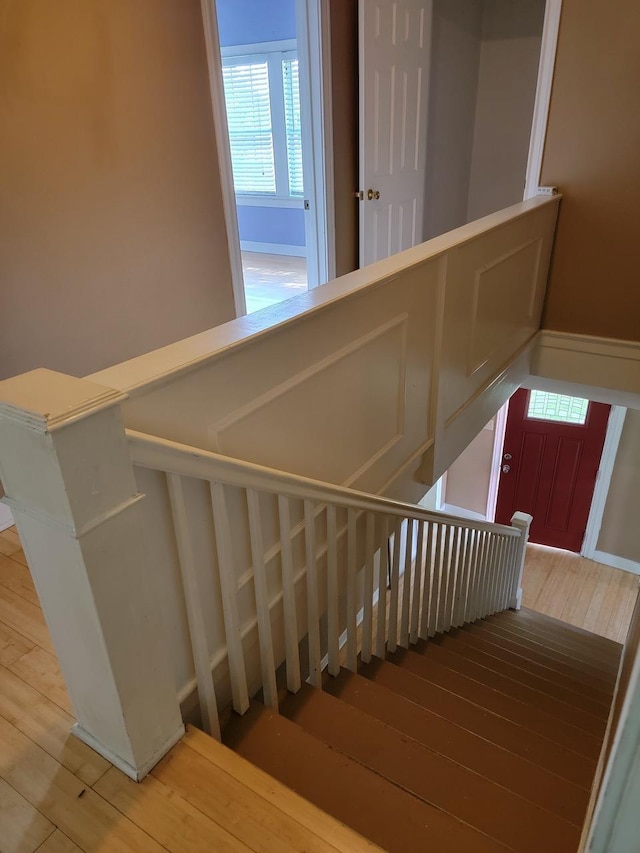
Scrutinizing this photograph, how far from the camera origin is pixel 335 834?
1122mm

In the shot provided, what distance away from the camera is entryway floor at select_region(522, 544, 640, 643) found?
A: 5211 mm

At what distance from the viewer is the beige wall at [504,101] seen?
452 centimetres

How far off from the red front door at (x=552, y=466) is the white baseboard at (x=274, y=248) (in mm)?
3052

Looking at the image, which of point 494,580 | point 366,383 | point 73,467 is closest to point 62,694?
point 73,467

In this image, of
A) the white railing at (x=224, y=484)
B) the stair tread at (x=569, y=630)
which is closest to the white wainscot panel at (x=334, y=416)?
the white railing at (x=224, y=484)

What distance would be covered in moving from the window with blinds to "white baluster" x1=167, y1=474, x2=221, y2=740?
5652 mm

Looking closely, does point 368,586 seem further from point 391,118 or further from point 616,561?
point 616,561

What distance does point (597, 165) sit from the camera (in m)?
3.12

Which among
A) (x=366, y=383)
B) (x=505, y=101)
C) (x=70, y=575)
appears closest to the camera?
(x=70, y=575)

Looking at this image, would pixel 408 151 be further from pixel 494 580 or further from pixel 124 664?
pixel 124 664

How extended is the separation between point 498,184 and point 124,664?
5050 millimetres

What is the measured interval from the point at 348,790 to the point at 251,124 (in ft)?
22.2

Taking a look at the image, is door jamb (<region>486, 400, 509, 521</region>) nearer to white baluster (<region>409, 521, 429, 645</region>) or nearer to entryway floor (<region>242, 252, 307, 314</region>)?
entryway floor (<region>242, 252, 307, 314</region>)

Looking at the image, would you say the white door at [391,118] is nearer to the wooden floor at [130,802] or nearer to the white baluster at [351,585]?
the white baluster at [351,585]
